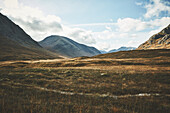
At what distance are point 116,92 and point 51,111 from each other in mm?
9995

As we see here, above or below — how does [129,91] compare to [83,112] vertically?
below

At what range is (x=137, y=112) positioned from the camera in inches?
306

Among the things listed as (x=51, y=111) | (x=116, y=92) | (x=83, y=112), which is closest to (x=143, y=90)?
(x=116, y=92)

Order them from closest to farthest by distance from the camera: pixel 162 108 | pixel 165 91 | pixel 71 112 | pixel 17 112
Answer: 1. pixel 17 112
2. pixel 71 112
3. pixel 162 108
4. pixel 165 91

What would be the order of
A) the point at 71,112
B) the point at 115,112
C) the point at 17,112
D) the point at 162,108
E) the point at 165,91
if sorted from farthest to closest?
1. the point at 165,91
2. the point at 162,108
3. the point at 115,112
4. the point at 71,112
5. the point at 17,112

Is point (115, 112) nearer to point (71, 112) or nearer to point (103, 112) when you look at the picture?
point (103, 112)

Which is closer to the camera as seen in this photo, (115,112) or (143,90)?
(115,112)

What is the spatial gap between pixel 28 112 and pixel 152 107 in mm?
10218

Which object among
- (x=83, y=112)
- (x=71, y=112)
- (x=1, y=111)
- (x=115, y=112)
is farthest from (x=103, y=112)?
(x=1, y=111)

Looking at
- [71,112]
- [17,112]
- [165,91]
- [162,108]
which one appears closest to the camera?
[17,112]

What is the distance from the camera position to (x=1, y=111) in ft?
22.0

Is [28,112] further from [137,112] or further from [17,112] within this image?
[137,112]

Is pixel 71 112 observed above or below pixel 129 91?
above

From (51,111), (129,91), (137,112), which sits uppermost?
(51,111)
